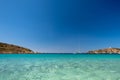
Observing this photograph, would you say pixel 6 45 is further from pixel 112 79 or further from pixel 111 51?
Result: pixel 112 79

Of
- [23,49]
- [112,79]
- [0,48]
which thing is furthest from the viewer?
[23,49]

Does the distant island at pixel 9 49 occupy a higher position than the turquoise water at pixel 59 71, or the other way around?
the distant island at pixel 9 49

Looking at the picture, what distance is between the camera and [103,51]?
19612cm

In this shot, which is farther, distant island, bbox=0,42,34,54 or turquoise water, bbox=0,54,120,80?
distant island, bbox=0,42,34,54

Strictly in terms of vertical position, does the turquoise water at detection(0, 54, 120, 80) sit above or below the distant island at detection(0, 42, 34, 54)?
below

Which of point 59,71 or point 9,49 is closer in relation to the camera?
point 59,71

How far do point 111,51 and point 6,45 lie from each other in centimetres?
8657

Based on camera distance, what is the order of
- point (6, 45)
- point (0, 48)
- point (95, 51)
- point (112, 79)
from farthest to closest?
point (95, 51) < point (6, 45) < point (0, 48) < point (112, 79)

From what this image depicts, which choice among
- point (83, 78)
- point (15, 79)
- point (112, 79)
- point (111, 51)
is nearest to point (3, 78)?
point (15, 79)

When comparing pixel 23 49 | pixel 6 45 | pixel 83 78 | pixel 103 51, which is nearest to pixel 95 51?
pixel 103 51

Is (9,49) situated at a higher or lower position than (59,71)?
higher

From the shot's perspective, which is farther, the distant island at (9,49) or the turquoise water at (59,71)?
the distant island at (9,49)

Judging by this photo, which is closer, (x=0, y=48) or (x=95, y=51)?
(x=0, y=48)

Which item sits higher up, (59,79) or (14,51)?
(14,51)
